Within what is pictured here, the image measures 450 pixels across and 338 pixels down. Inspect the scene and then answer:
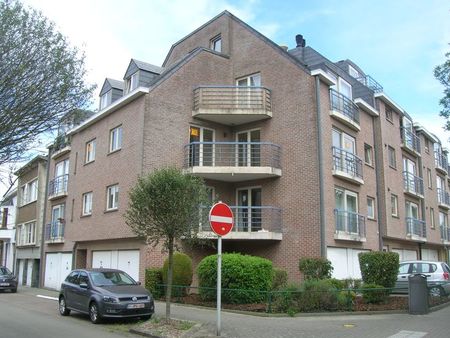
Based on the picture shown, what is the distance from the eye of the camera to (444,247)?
3666cm

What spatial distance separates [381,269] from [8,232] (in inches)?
1216

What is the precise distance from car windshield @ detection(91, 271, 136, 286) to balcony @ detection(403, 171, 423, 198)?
19.0 m

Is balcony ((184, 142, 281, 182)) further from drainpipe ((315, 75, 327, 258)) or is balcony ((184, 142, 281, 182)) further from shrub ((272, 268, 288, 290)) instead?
shrub ((272, 268, 288, 290))

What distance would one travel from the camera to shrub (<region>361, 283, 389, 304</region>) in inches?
636

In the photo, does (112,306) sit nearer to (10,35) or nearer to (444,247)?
(10,35)

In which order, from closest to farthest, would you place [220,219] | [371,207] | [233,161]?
[220,219], [233,161], [371,207]

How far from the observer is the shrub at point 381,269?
1725 centimetres

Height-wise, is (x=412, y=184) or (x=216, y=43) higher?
(x=216, y=43)

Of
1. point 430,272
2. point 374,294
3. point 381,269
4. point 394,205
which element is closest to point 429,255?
point 394,205

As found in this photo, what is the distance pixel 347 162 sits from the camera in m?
22.5

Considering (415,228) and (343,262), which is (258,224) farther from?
(415,228)

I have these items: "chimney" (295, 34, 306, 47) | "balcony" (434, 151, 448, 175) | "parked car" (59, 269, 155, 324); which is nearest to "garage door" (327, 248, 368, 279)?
"parked car" (59, 269, 155, 324)

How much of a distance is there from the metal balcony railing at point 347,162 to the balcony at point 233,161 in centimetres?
246

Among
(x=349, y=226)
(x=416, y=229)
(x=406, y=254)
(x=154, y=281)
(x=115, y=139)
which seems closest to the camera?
(x=154, y=281)
